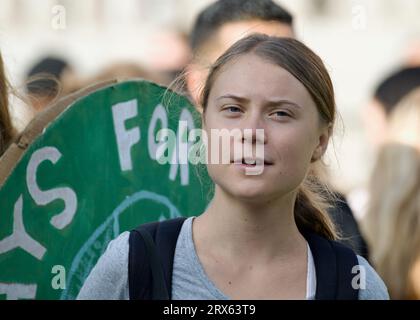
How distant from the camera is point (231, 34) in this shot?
415 centimetres

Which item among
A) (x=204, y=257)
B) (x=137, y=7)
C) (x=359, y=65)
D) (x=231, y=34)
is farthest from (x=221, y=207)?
(x=137, y=7)

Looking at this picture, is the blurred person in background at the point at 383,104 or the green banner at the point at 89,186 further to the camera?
the blurred person in background at the point at 383,104

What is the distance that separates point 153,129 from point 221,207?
69 centimetres

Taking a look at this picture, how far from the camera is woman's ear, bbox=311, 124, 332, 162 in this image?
2.68 metres

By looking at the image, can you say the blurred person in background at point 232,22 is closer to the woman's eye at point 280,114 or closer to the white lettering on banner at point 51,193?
the white lettering on banner at point 51,193

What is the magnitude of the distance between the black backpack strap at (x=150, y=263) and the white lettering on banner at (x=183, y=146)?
70 cm

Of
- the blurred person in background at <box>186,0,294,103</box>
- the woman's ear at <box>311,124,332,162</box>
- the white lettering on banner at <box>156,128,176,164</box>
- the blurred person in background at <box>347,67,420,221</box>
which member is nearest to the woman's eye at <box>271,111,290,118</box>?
the woman's ear at <box>311,124,332,162</box>

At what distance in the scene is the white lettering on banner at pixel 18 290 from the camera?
274cm

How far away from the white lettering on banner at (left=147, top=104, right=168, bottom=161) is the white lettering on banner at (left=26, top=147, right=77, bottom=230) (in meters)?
0.35

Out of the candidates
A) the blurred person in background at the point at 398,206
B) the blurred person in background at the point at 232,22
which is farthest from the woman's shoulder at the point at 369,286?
the blurred person in background at the point at 398,206

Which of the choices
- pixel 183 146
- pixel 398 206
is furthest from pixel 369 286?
pixel 398 206

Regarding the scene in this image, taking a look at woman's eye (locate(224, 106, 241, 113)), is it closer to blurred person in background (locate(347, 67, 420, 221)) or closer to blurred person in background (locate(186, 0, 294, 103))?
blurred person in background (locate(186, 0, 294, 103))
